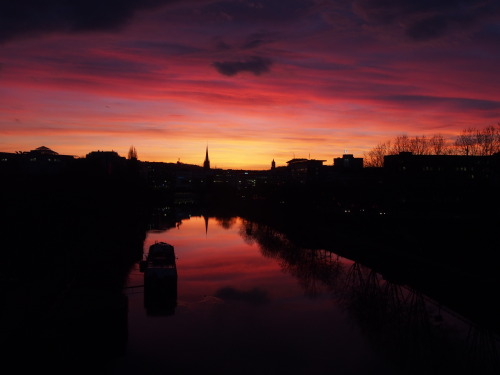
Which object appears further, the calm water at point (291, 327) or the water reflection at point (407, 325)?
the water reflection at point (407, 325)

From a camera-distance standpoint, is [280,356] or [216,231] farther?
[216,231]

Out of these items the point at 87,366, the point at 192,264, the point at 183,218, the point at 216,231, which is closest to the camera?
the point at 87,366

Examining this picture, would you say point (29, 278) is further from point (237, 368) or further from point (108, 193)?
point (108, 193)

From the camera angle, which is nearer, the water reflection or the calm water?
the calm water

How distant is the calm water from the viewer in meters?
24.4

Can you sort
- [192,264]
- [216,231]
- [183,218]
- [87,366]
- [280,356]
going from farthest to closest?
[183,218] < [216,231] < [192,264] < [280,356] < [87,366]

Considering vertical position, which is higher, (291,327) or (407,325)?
(407,325)

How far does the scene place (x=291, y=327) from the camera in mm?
30125

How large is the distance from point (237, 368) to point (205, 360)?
1.73 metres

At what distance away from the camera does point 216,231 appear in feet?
283

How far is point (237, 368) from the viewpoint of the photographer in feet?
78.0

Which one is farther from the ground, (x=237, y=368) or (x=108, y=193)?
(x=108, y=193)

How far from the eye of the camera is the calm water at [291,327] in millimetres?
24375

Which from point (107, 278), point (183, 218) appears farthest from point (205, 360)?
point (183, 218)
